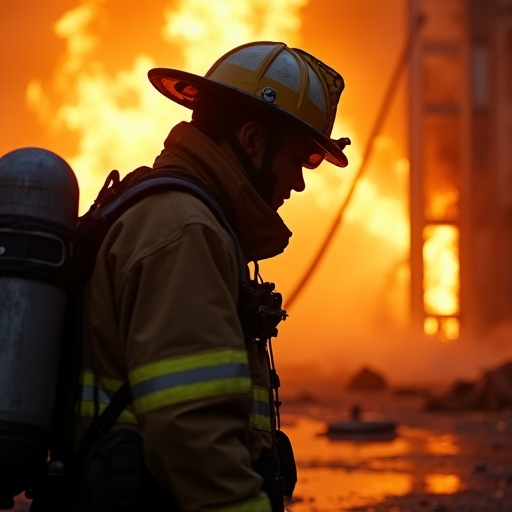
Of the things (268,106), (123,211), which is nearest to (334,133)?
(268,106)

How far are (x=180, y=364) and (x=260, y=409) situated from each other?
322 millimetres

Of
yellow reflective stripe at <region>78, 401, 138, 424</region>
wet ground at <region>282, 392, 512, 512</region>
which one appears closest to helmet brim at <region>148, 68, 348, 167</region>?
yellow reflective stripe at <region>78, 401, 138, 424</region>

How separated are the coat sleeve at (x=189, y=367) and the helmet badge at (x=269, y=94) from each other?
0.46 m

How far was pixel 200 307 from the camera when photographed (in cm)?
216

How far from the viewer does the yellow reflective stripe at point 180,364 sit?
2.13 m

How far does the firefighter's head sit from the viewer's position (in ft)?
8.32

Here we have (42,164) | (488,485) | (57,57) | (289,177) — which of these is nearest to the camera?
(42,164)

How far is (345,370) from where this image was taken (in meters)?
18.2

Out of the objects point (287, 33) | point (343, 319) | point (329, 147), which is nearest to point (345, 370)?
point (343, 319)

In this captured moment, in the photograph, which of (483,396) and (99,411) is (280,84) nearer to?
(99,411)

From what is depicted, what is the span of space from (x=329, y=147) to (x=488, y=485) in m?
5.07

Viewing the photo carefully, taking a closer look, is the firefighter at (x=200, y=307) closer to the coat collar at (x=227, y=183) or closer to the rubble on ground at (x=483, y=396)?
the coat collar at (x=227, y=183)

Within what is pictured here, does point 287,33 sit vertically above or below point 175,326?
above

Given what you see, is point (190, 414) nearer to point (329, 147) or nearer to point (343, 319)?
point (329, 147)
